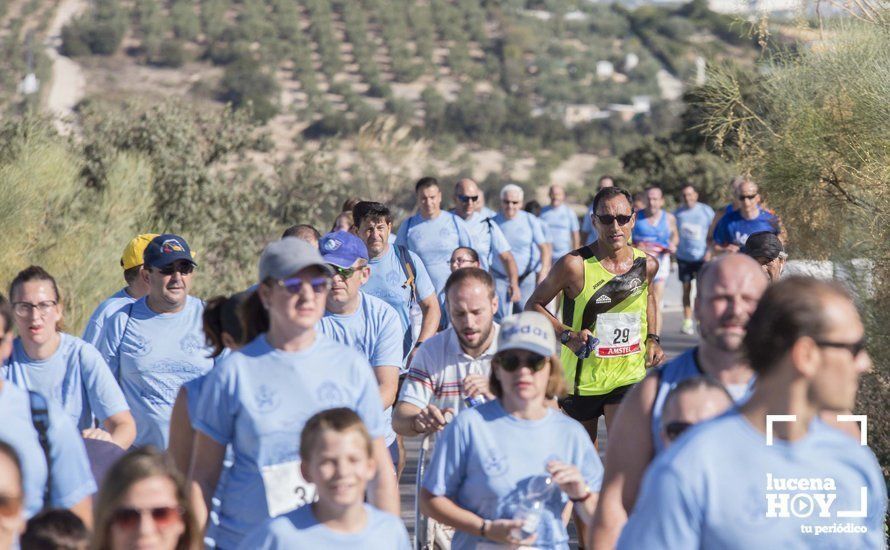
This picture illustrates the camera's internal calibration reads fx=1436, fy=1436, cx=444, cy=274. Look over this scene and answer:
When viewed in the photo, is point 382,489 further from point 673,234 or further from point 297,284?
point 673,234

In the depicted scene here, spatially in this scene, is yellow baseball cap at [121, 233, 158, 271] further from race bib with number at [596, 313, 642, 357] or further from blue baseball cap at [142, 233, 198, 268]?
race bib with number at [596, 313, 642, 357]

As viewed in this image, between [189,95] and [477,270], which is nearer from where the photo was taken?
[477,270]

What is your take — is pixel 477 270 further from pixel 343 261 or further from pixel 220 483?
pixel 220 483

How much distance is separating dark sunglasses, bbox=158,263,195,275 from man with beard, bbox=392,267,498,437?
141 cm

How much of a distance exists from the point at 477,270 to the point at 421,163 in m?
51.7

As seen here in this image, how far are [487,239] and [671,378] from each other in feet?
27.2

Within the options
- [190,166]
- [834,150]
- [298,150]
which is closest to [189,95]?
[298,150]

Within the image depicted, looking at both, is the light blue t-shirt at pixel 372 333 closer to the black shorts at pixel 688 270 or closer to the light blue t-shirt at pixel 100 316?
the light blue t-shirt at pixel 100 316

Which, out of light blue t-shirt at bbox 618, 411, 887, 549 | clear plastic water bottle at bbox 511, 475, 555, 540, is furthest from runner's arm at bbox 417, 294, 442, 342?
light blue t-shirt at bbox 618, 411, 887, 549

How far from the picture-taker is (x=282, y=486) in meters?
4.21

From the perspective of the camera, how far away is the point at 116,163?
56.8ft

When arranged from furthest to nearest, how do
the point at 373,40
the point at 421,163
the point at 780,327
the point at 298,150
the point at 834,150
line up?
the point at 373,40 < the point at 421,163 < the point at 298,150 < the point at 834,150 < the point at 780,327

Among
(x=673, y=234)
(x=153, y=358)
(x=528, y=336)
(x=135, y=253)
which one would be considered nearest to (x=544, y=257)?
(x=673, y=234)

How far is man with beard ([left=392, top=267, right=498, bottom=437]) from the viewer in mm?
5609
